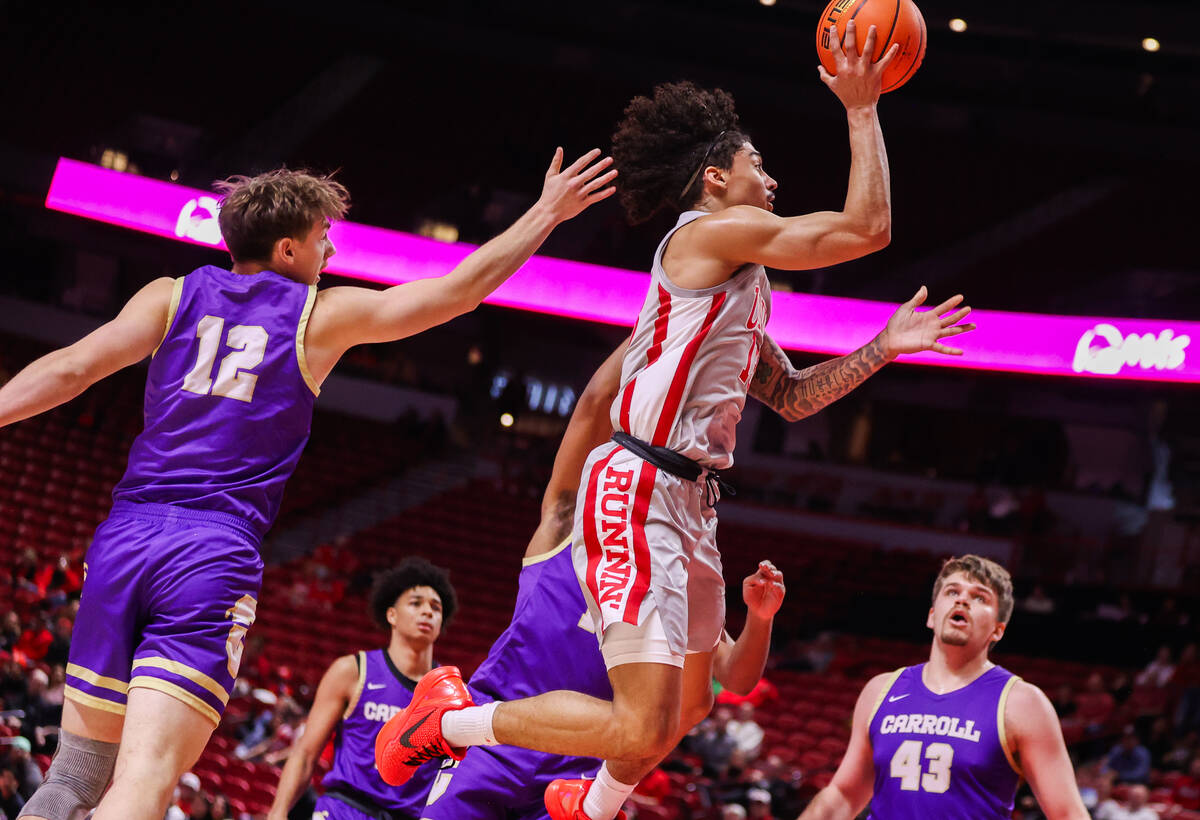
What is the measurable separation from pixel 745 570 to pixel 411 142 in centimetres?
1007

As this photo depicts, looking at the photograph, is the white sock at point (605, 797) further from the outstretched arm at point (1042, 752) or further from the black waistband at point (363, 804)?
the black waistband at point (363, 804)

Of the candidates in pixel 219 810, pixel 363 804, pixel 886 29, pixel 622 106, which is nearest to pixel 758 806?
pixel 219 810

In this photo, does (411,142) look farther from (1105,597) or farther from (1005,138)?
(1105,597)

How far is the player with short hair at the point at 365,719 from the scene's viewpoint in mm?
5008

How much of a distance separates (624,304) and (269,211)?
13.1 m

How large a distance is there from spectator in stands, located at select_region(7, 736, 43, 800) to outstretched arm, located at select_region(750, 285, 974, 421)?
635cm

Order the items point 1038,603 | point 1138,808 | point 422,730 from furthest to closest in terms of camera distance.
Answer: point 1038,603 → point 1138,808 → point 422,730

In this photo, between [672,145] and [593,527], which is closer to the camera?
[593,527]

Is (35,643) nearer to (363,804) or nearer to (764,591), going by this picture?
(363,804)

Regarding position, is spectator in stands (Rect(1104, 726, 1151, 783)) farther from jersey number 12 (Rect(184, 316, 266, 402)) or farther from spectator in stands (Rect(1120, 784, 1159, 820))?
jersey number 12 (Rect(184, 316, 266, 402))

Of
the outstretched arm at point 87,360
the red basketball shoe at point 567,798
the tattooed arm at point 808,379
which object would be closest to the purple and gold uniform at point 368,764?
the red basketball shoe at point 567,798

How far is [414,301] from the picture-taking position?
3205 mm

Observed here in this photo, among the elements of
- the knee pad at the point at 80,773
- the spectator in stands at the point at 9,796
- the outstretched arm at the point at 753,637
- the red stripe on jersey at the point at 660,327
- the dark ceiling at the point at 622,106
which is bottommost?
the spectator in stands at the point at 9,796

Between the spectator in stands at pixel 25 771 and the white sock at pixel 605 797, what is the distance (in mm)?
5997
